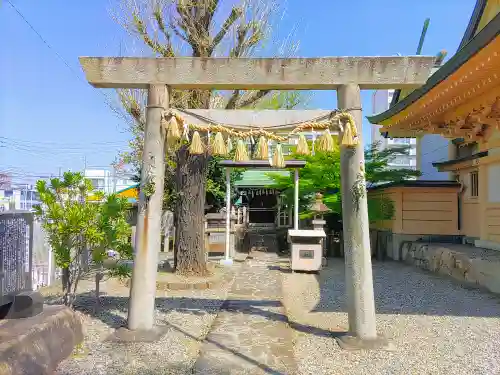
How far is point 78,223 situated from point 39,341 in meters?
1.88

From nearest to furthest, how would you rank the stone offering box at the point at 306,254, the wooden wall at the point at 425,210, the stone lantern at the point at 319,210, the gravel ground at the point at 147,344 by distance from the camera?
the gravel ground at the point at 147,344
the stone offering box at the point at 306,254
the stone lantern at the point at 319,210
the wooden wall at the point at 425,210

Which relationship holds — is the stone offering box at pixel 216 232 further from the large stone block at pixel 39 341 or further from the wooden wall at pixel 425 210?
the large stone block at pixel 39 341

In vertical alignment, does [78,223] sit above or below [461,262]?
above

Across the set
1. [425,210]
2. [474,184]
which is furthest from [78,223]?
[474,184]

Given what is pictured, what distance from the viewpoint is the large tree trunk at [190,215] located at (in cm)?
906

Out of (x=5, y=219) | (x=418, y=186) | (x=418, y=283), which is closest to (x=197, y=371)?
(x=5, y=219)

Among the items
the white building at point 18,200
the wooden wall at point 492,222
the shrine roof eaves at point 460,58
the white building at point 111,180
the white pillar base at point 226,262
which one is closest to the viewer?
the shrine roof eaves at point 460,58

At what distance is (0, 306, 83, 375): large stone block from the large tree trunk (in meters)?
4.19

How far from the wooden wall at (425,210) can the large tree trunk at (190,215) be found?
6083 millimetres

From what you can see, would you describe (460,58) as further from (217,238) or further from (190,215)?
(217,238)

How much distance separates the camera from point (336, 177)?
13062mm

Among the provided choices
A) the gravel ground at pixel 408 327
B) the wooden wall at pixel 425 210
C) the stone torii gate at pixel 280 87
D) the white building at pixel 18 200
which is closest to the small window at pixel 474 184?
the wooden wall at pixel 425 210

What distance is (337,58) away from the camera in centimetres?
494

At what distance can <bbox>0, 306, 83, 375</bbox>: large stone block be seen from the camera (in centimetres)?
350
